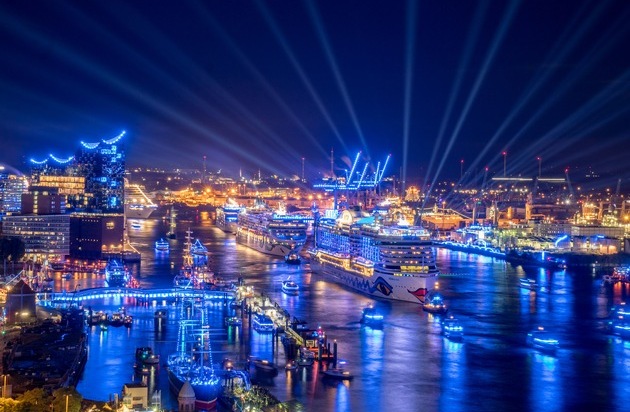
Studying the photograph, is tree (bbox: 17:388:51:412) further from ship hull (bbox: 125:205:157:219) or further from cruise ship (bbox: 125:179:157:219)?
ship hull (bbox: 125:205:157:219)

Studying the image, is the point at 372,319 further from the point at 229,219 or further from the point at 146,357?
the point at 229,219

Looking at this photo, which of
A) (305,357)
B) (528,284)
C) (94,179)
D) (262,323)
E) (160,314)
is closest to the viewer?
(305,357)

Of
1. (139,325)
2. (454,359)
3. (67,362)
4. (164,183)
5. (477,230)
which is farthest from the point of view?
(164,183)

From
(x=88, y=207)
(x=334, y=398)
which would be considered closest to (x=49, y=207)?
(x=88, y=207)

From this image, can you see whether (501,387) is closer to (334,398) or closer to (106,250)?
(334,398)

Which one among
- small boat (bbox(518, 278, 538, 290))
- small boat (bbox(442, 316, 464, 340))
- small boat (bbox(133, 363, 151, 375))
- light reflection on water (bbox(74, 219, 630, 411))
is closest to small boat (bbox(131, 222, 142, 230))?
light reflection on water (bbox(74, 219, 630, 411))

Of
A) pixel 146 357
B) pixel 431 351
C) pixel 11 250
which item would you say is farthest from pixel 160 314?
pixel 11 250
